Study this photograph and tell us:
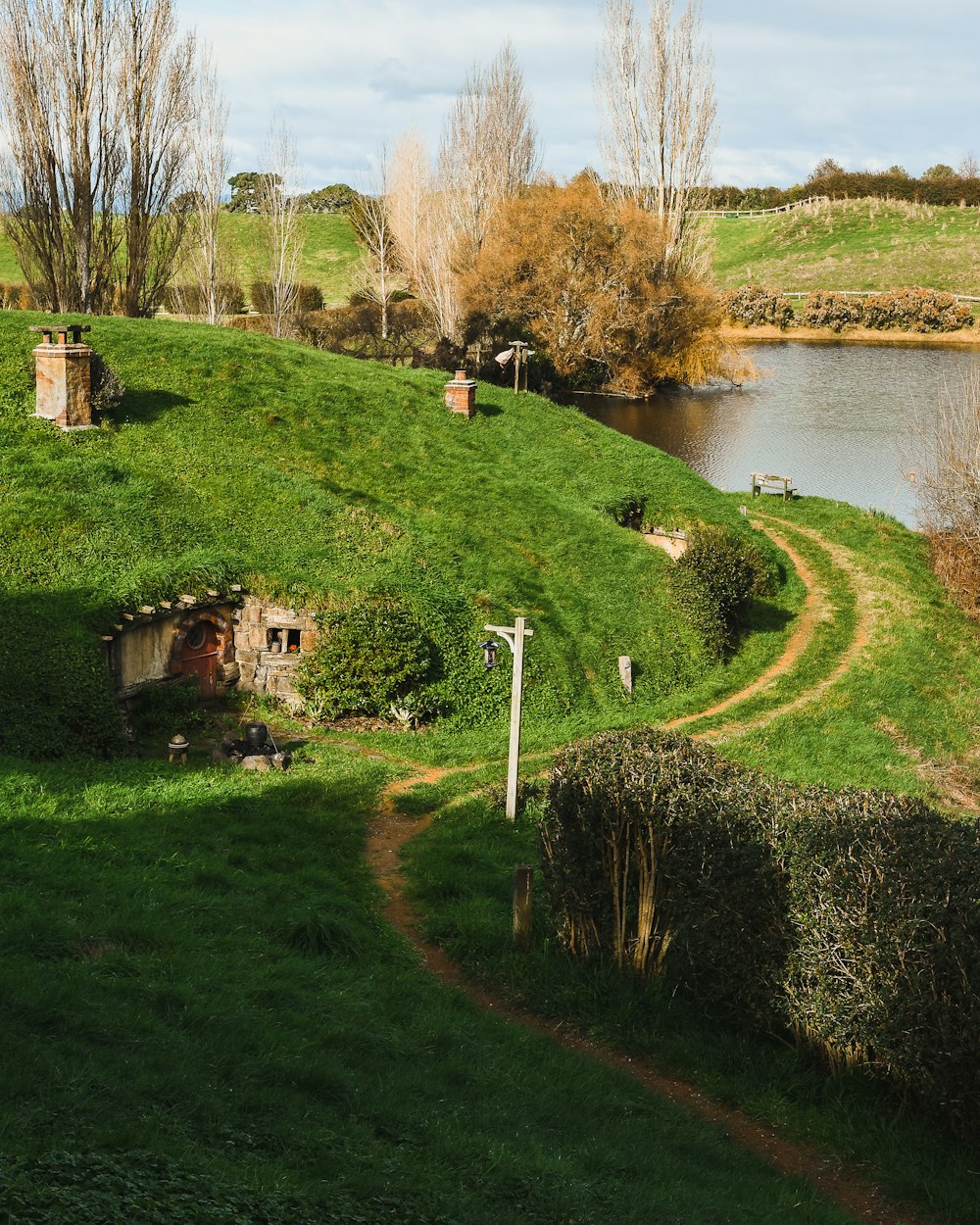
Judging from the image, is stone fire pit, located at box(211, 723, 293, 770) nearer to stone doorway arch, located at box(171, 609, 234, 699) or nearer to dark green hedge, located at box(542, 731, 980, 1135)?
stone doorway arch, located at box(171, 609, 234, 699)

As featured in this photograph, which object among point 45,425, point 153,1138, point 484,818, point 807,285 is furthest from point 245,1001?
point 807,285

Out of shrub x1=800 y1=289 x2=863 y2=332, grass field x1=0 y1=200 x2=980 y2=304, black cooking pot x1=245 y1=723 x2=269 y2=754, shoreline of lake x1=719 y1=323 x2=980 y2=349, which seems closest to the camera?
black cooking pot x1=245 y1=723 x2=269 y2=754

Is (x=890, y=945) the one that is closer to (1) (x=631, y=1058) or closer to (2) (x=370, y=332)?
(1) (x=631, y=1058)

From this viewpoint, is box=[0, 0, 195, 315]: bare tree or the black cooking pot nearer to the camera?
the black cooking pot

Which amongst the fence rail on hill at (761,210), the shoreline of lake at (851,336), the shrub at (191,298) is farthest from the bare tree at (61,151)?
the fence rail on hill at (761,210)

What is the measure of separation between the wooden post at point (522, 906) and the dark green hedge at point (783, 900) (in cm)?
25

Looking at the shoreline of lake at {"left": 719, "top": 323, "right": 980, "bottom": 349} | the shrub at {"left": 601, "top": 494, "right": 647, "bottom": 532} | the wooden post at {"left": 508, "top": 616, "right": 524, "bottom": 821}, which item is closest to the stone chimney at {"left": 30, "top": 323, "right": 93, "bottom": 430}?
the wooden post at {"left": 508, "top": 616, "right": 524, "bottom": 821}

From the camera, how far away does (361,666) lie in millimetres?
19156

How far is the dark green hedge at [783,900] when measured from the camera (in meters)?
9.18

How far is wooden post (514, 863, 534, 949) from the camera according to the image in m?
12.1

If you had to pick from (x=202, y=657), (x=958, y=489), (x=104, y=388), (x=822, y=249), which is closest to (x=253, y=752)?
(x=202, y=657)

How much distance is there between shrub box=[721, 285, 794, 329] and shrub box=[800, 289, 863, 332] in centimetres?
141

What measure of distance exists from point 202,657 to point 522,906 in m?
8.95

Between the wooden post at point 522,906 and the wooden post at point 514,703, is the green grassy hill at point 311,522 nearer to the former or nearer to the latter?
the wooden post at point 514,703
